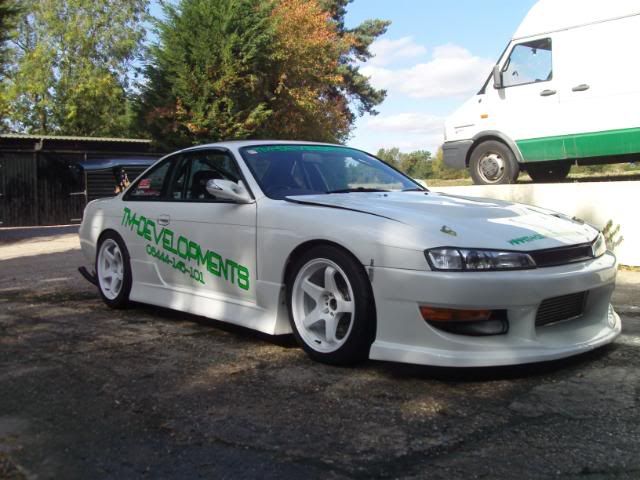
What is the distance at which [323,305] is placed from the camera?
3.71 meters

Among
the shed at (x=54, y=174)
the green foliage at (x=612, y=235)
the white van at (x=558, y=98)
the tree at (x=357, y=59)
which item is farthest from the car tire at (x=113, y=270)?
the tree at (x=357, y=59)

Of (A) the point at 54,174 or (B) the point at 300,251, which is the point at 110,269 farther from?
(A) the point at 54,174

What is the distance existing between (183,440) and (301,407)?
0.60 metres

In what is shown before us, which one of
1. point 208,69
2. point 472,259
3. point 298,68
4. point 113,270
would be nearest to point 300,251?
point 472,259

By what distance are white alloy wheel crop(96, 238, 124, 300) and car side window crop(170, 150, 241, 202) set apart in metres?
0.87

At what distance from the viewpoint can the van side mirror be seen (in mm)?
9219

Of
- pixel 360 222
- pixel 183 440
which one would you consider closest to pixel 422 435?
pixel 183 440

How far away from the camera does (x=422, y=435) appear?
2625 mm

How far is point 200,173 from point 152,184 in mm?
681

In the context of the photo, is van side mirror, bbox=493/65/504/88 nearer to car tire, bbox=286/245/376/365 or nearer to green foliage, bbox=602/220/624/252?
green foliage, bbox=602/220/624/252

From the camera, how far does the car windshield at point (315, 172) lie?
4367 mm

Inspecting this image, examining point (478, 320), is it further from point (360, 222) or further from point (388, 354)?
point (360, 222)

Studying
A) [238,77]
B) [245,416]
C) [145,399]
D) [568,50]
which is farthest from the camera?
[238,77]

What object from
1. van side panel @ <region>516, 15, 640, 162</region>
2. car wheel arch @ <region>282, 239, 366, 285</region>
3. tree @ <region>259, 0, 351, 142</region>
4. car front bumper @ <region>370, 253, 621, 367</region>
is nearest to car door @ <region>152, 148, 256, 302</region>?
car wheel arch @ <region>282, 239, 366, 285</region>
